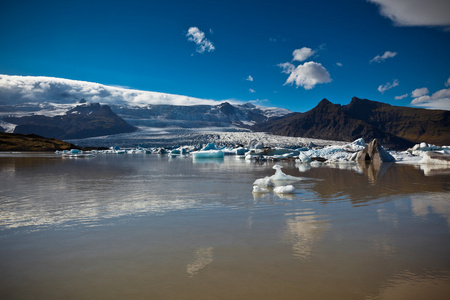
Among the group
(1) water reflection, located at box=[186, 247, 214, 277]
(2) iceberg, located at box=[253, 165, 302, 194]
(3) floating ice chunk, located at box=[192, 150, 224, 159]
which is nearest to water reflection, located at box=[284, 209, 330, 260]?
(1) water reflection, located at box=[186, 247, 214, 277]

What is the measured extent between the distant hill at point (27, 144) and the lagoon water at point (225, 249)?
62731 millimetres

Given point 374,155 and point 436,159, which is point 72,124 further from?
point 436,159

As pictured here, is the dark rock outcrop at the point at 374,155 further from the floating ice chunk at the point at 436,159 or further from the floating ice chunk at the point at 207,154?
the floating ice chunk at the point at 207,154

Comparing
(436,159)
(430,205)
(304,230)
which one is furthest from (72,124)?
(304,230)

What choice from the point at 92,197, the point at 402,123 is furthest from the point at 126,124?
the point at 402,123

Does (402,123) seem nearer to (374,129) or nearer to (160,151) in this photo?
(374,129)

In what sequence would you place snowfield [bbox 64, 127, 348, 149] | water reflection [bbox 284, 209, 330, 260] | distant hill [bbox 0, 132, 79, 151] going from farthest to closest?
snowfield [bbox 64, 127, 348, 149], distant hill [bbox 0, 132, 79, 151], water reflection [bbox 284, 209, 330, 260]

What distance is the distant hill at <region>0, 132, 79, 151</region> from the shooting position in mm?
58966

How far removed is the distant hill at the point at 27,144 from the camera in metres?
59.0

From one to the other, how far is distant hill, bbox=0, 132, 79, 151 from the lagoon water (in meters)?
62.7

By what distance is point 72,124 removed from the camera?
163 meters

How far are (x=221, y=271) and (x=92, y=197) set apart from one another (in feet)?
19.8

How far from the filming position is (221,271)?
3.24 m

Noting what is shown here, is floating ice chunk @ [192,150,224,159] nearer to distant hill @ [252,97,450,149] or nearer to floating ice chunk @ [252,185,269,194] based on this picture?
floating ice chunk @ [252,185,269,194]
